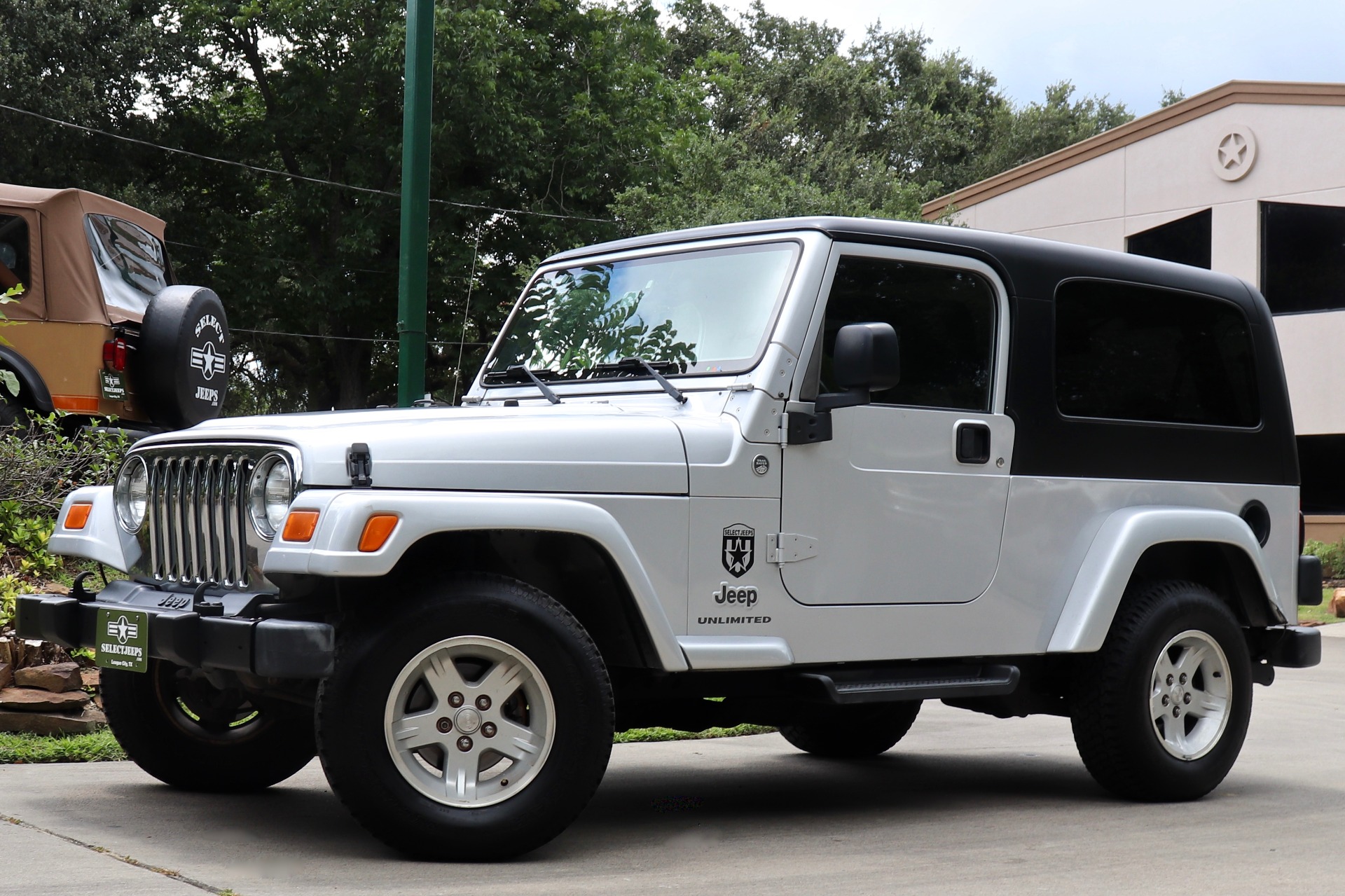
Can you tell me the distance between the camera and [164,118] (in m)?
29.8

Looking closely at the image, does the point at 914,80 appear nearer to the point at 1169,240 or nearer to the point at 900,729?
the point at 1169,240

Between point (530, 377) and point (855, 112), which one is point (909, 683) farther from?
point (855, 112)

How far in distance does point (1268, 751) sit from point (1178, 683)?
2.07 meters

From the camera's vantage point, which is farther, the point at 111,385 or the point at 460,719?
the point at 111,385

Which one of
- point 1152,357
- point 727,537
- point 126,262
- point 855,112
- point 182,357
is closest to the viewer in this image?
point 727,537

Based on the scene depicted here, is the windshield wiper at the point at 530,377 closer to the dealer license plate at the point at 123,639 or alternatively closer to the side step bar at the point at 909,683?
the side step bar at the point at 909,683

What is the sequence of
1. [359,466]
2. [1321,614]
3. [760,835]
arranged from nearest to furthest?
1. [359,466]
2. [760,835]
3. [1321,614]

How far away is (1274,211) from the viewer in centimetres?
2211

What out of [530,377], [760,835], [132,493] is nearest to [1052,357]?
[530,377]

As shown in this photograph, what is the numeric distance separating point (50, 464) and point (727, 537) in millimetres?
4803

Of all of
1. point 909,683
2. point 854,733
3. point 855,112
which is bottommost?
point 854,733

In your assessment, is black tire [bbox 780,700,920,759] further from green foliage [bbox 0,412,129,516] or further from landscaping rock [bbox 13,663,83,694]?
green foliage [bbox 0,412,129,516]

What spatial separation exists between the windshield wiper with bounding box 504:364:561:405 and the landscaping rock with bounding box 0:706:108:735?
2.61 meters

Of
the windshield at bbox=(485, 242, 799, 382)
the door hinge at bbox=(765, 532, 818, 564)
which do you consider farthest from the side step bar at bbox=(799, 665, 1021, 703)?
the windshield at bbox=(485, 242, 799, 382)
